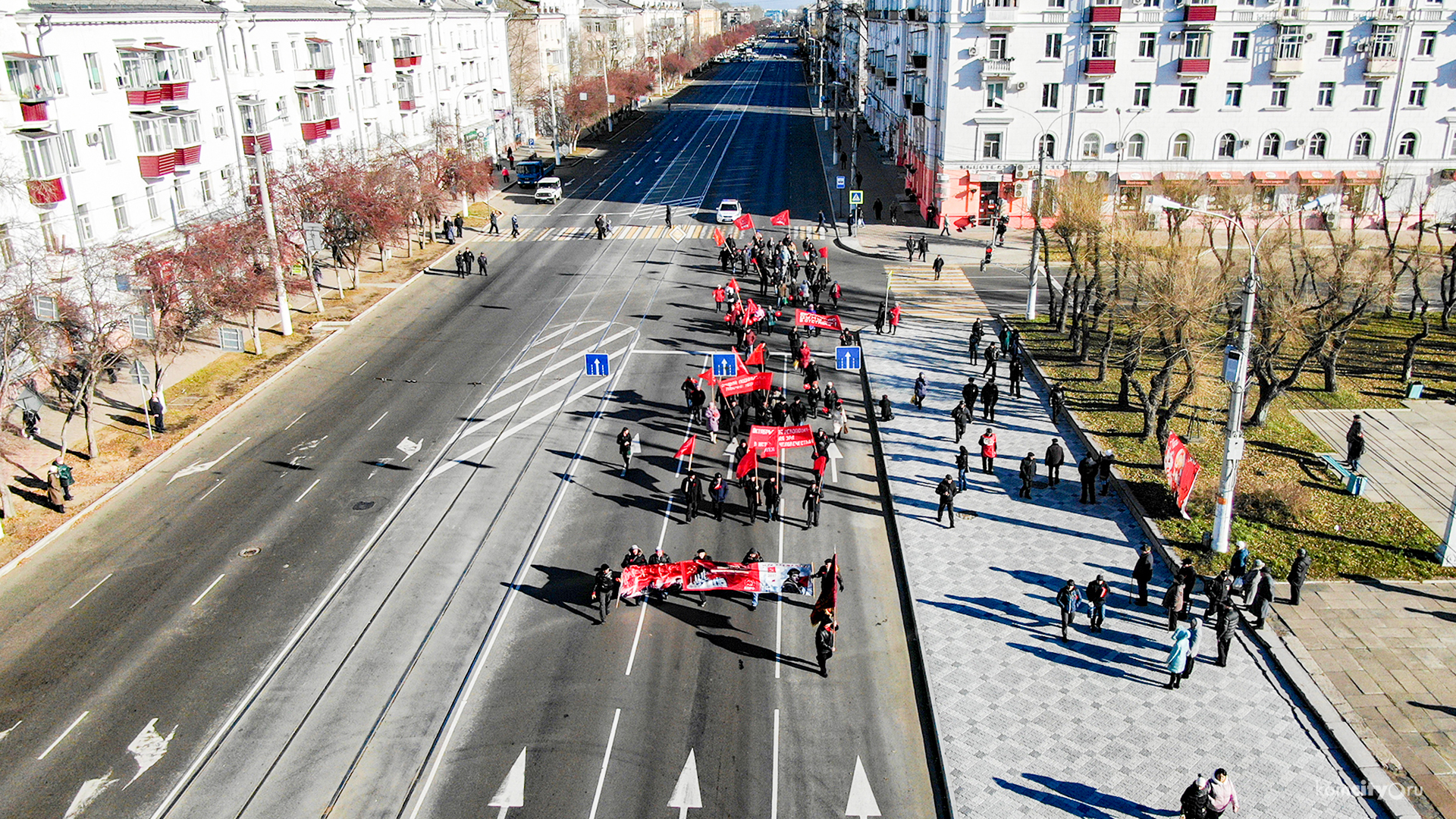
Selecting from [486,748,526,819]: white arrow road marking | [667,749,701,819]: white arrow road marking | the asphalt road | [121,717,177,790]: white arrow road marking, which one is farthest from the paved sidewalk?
[121,717,177,790]: white arrow road marking

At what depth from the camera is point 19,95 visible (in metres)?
38.4

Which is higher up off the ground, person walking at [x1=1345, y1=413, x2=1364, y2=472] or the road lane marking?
person walking at [x1=1345, y1=413, x2=1364, y2=472]

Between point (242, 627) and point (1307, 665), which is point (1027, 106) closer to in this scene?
point (1307, 665)

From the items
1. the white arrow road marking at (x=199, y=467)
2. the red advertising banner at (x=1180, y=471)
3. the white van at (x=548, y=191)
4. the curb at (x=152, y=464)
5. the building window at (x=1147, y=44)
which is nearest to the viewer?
the red advertising banner at (x=1180, y=471)

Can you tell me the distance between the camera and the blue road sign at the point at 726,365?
119 ft

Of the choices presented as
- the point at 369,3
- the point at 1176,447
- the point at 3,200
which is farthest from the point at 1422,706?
the point at 369,3

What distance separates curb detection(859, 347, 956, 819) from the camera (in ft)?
63.4

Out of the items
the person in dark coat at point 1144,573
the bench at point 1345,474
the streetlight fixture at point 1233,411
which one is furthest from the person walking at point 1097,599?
the bench at point 1345,474

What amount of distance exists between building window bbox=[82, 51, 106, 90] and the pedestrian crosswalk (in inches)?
1497

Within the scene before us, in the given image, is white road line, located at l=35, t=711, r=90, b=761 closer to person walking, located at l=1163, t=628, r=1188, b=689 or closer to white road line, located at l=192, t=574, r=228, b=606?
white road line, located at l=192, t=574, r=228, b=606

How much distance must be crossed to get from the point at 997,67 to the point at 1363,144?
81.7ft

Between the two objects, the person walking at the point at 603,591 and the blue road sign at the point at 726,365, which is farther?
the blue road sign at the point at 726,365

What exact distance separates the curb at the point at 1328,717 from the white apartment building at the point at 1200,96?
44.5 metres

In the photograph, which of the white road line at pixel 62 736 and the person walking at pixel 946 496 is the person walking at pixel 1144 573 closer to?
the person walking at pixel 946 496
